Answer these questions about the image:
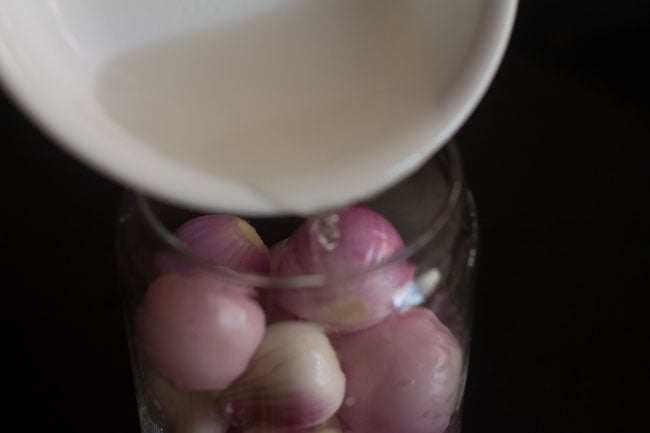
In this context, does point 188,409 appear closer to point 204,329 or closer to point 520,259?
point 204,329

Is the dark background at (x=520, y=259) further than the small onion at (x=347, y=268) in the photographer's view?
Yes

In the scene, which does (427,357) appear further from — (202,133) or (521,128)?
(521,128)

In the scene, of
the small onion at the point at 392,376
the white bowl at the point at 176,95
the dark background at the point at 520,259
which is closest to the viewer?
the white bowl at the point at 176,95

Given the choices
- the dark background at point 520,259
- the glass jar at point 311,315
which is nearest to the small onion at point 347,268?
the glass jar at point 311,315

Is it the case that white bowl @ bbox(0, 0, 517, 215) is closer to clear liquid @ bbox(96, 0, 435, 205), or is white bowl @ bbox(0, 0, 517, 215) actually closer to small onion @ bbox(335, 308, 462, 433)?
clear liquid @ bbox(96, 0, 435, 205)

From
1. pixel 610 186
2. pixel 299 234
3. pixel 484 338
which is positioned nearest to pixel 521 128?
pixel 610 186

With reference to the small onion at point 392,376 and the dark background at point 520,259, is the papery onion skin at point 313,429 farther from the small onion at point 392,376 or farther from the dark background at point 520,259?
the dark background at point 520,259
